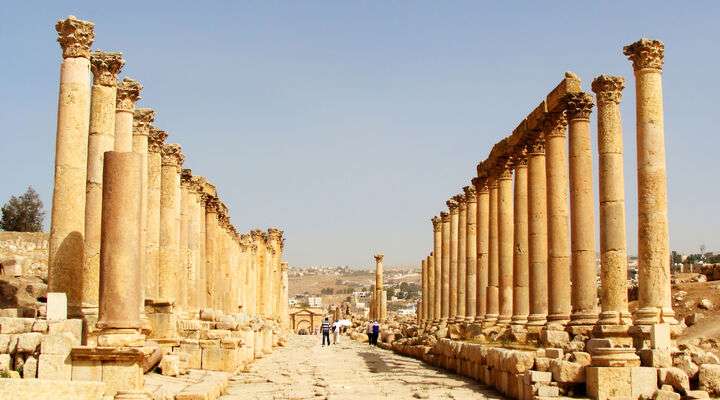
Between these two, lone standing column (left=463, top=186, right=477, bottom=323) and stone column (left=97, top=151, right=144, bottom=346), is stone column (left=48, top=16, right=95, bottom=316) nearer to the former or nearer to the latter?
stone column (left=97, top=151, right=144, bottom=346)

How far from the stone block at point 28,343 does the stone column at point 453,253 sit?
29.6 meters

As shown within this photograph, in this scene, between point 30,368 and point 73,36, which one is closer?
point 30,368

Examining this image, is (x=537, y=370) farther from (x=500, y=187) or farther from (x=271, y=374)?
(x=500, y=187)

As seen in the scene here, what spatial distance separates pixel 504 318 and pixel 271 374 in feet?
28.8

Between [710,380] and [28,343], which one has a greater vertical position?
[28,343]

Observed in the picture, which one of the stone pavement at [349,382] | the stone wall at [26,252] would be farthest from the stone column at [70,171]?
the stone wall at [26,252]

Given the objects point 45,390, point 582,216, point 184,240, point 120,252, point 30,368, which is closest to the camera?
point 45,390

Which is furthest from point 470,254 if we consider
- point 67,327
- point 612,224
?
point 67,327

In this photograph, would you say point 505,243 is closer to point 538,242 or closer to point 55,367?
point 538,242

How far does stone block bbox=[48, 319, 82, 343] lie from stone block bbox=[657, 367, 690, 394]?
10120 mm

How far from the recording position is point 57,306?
622 inches

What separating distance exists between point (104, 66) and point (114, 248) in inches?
188

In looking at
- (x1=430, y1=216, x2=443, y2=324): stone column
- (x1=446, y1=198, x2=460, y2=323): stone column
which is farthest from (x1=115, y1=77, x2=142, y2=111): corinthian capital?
(x1=430, y1=216, x2=443, y2=324): stone column

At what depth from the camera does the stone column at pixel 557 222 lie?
24.2 meters
